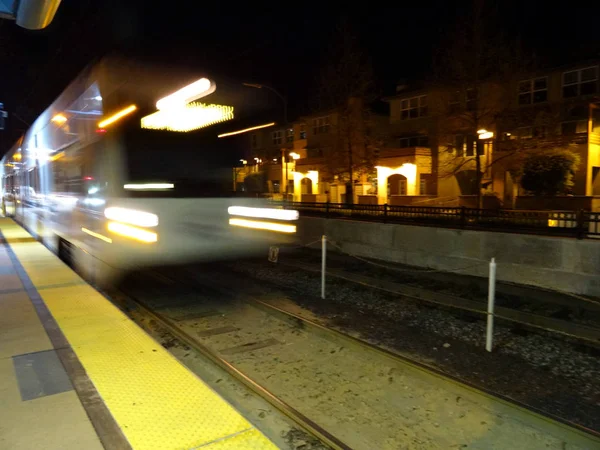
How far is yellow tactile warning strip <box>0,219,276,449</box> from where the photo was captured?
3227 mm

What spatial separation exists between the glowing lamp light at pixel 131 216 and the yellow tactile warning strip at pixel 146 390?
6.81 ft

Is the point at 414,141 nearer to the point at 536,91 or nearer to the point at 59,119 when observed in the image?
the point at 536,91

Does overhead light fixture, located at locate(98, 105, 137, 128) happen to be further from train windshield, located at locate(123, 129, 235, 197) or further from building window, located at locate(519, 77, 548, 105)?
building window, located at locate(519, 77, 548, 105)

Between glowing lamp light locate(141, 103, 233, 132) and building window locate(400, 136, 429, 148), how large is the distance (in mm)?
23792

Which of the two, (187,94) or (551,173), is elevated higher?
(187,94)

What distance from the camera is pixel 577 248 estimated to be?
8.61 m

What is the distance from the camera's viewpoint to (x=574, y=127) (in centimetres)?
2367

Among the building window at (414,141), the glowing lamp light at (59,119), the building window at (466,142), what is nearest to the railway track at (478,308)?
the glowing lamp light at (59,119)

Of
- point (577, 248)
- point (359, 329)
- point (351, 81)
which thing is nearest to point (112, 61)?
point (359, 329)

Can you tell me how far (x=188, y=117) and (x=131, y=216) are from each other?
211cm

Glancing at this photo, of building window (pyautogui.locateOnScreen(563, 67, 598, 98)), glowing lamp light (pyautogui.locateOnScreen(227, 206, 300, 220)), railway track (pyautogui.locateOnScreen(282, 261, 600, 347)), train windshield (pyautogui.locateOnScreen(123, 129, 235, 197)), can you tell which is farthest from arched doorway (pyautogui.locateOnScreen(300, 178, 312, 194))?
train windshield (pyautogui.locateOnScreen(123, 129, 235, 197))

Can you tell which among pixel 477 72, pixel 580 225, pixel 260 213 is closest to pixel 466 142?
pixel 477 72

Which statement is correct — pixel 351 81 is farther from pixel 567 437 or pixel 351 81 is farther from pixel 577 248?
pixel 567 437

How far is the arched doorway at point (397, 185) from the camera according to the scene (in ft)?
102
